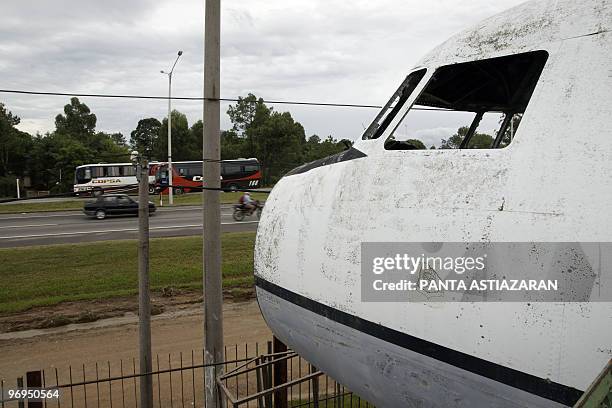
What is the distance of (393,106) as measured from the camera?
10.7 ft

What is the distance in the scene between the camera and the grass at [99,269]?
1500cm

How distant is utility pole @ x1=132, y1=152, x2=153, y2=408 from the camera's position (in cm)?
729

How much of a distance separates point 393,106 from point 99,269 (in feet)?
53.4

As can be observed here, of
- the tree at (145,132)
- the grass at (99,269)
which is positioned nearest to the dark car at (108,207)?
the grass at (99,269)

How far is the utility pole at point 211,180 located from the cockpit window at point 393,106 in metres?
4.03

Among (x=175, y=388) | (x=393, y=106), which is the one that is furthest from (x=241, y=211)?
(x=393, y=106)

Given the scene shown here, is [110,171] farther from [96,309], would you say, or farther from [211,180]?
[211,180]

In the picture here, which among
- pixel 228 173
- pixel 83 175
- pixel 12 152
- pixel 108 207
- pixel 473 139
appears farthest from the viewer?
pixel 12 152

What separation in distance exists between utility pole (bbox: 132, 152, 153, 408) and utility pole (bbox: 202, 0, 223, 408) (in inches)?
37.6

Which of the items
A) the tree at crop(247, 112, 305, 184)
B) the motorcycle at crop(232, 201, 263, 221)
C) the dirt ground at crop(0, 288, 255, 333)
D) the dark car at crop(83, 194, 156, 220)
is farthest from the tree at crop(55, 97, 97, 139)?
the dirt ground at crop(0, 288, 255, 333)

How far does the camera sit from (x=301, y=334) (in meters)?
3.36

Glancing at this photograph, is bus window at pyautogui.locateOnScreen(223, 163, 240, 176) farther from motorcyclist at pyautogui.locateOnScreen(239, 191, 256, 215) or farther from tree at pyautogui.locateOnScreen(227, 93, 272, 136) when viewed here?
motorcyclist at pyautogui.locateOnScreen(239, 191, 256, 215)

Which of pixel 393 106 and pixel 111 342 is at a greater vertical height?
pixel 393 106

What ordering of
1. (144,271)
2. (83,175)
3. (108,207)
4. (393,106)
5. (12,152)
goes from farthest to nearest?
(12,152) < (83,175) < (108,207) < (144,271) < (393,106)
